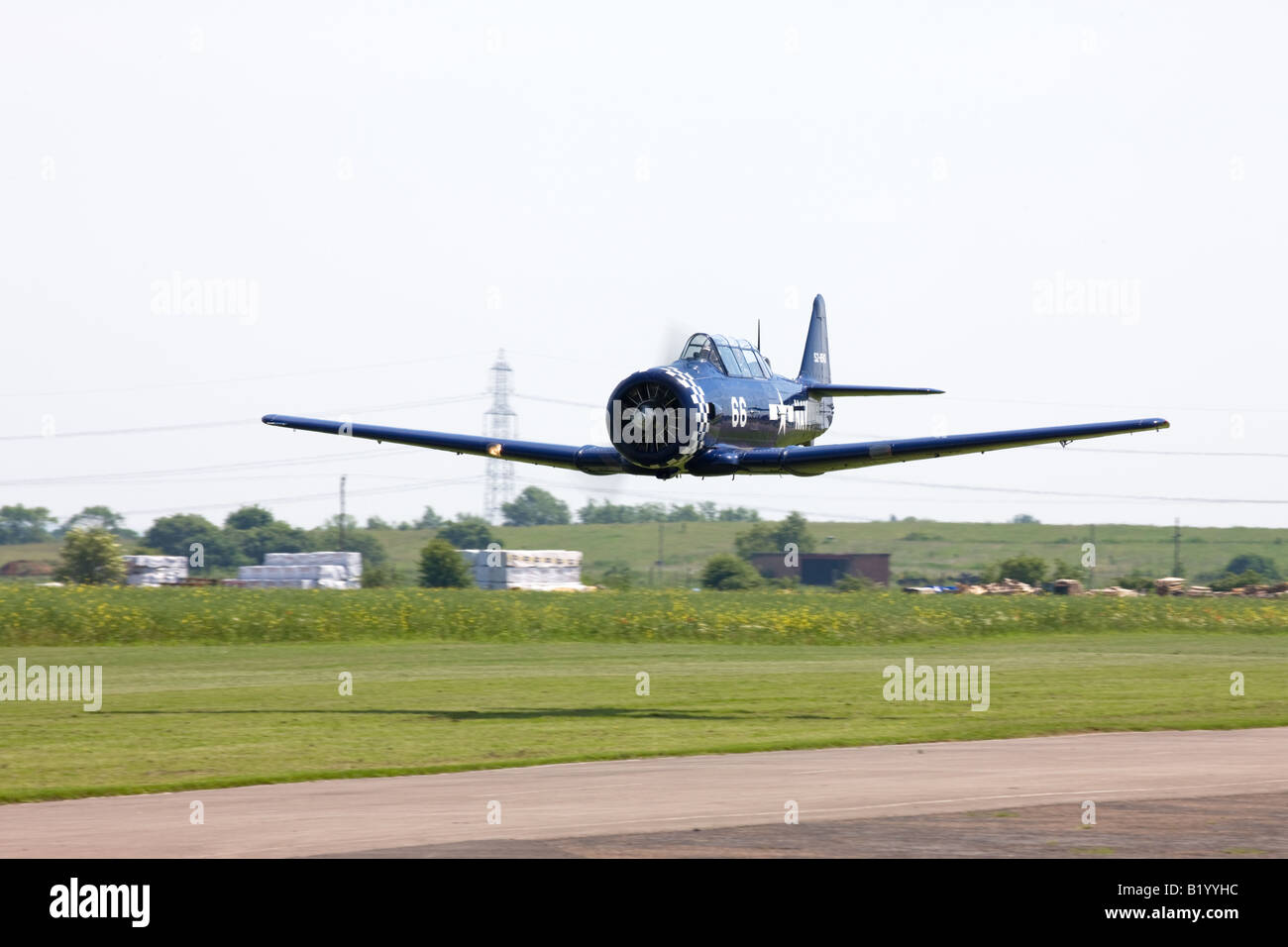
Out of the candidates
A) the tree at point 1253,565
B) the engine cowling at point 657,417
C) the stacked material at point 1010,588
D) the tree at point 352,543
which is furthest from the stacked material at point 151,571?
the tree at point 1253,565

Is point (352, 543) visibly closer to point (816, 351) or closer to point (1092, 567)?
point (1092, 567)

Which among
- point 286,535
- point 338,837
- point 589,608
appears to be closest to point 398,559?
point 286,535

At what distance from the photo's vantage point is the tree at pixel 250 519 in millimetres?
151875

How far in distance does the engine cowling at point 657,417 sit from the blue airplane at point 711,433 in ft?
0.05

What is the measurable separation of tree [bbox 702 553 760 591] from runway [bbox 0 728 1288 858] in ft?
252

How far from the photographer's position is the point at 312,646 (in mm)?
47375

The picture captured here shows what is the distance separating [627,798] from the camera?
54.8ft

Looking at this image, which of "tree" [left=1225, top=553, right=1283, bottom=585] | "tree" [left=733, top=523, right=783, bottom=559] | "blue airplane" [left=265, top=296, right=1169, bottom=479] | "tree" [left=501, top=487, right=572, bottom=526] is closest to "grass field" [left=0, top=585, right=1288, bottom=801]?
"blue airplane" [left=265, top=296, right=1169, bottom=479]

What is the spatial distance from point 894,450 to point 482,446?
7790 millimetres

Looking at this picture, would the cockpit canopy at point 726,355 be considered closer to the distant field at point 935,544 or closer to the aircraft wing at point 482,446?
the aircraft wing at point 482,446

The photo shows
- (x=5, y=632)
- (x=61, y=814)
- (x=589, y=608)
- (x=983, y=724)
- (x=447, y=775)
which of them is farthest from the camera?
(x=589, y=608)

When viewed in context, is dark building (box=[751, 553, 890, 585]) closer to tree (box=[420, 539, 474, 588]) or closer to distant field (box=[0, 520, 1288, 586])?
distant field (box=[0, 520, 1288, 586])

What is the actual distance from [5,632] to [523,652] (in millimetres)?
16534
